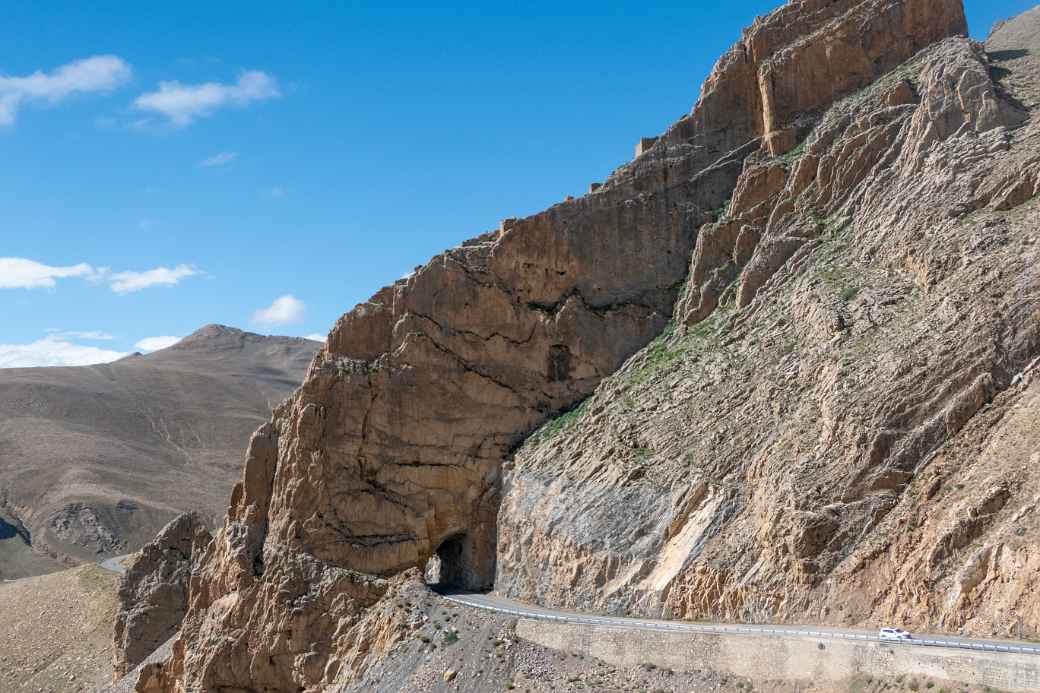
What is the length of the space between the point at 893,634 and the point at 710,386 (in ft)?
53.1

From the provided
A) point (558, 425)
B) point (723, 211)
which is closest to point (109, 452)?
point (558, 425)

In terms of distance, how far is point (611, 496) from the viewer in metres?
44.8

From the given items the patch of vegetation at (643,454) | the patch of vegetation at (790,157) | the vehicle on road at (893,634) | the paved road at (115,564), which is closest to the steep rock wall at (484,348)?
the patch of vegetation at (790,157)

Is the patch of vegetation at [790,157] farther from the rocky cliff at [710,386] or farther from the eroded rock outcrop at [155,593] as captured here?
the eroded rock outcrop at [155,593]

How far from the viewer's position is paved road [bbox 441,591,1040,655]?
2847cm

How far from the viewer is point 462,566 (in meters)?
51.4

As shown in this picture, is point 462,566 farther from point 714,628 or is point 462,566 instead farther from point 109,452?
point 109,452

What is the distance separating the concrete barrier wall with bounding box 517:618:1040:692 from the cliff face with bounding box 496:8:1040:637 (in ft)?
8.03

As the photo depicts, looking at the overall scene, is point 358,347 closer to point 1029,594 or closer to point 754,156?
point 754,156

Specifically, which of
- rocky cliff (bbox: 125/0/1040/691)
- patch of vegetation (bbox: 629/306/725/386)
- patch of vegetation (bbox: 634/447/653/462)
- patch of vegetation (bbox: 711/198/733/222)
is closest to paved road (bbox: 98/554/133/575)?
rocky cliff (bbox: 125/0/1040/691)

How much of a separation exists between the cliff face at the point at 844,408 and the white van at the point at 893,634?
4.89ft

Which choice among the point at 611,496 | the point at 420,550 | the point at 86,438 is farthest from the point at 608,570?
the point at 86,438

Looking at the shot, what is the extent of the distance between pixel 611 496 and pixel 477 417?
9.25 meters

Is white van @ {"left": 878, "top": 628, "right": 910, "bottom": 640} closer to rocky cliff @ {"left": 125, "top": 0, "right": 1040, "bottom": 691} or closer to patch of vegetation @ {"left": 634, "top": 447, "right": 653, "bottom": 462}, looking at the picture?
rocky cliff @ {"left": 125, "top": 0, "right": 1040, "bottom": 691}
